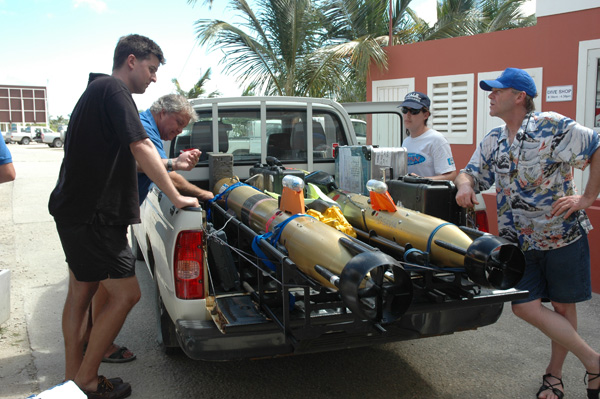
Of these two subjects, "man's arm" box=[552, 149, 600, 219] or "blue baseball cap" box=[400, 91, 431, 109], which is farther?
"blue baseball cap" box=[400, 91, 431, 109]

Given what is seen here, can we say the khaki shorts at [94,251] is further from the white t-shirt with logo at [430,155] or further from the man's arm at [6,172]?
the white t-shirt with logo at [430,155]

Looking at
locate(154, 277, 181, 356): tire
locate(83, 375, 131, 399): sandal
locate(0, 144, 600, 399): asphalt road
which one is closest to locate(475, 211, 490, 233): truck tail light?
locate(0, 144, 600, 399): asphalt road

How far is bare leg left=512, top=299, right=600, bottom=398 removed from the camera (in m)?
3.11

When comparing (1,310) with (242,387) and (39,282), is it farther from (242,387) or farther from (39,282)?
(242,387)

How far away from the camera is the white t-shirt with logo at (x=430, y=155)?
4477mm

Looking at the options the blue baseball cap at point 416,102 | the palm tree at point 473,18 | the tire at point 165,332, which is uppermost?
the palm tree at point 473,18

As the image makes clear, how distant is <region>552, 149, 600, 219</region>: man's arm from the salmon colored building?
3229mm

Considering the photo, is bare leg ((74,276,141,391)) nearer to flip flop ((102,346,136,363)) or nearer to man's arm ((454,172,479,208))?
flip flop ((102,346,136,363))

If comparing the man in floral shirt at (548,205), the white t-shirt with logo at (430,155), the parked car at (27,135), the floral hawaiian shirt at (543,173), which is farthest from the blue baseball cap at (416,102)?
the parked car at (27,135)

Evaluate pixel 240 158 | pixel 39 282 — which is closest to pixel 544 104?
pixel 240 158

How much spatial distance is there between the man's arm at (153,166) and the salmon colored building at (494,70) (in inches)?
172

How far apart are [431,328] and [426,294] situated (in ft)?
0.82

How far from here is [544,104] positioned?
8.80m

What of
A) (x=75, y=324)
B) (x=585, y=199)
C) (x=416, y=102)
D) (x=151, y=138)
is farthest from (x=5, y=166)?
(x=585, y=199)
